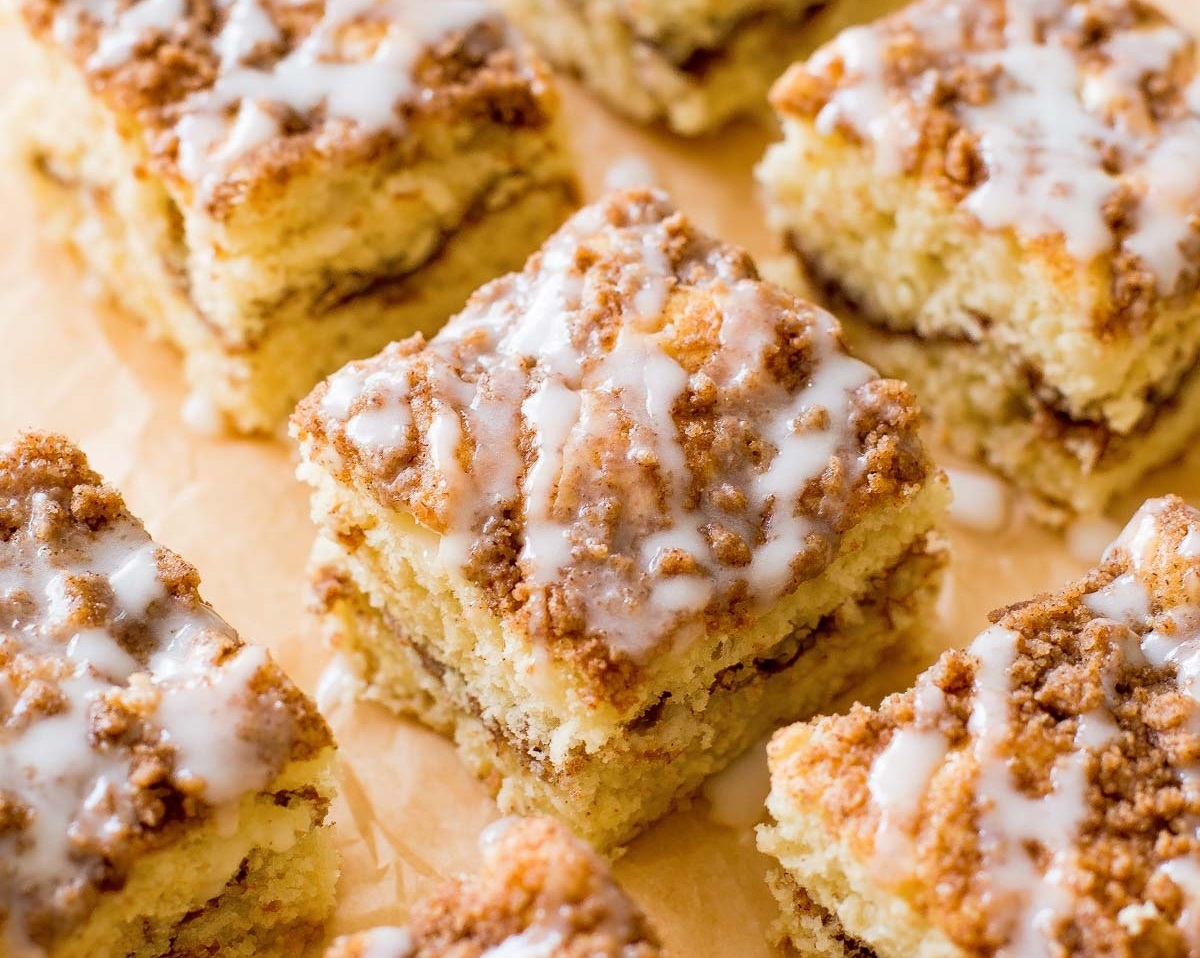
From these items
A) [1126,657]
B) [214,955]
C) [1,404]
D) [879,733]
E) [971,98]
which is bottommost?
[1126,657]

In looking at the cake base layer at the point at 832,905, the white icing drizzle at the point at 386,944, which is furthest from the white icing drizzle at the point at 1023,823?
the white icing drizzle at the point at 386,944

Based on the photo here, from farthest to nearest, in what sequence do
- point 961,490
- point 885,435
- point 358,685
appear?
point 961,490, point 358,685, point 885,435

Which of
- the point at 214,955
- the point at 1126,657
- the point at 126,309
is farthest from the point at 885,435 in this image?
the point at 126,309

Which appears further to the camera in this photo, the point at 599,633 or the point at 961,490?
the point at 961,490

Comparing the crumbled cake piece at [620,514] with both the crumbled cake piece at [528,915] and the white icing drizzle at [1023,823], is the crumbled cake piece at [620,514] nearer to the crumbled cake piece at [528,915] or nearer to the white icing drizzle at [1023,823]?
the crumbled cake piece at [528,915]

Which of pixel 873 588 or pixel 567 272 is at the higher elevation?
pixel 567 272

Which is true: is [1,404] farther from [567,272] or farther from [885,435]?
[885,435]

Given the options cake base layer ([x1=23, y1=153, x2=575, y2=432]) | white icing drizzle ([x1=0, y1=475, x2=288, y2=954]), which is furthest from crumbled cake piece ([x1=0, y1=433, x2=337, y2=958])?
cake base layer ([x1=23, y1=153, x2=575, y2=432])
